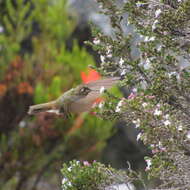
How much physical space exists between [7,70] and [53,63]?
2.07 feet

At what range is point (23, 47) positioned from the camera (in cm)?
873

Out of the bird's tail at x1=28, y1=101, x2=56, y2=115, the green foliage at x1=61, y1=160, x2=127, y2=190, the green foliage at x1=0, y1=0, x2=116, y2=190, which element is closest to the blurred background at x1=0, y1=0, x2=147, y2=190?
Answer: the green foliage at x1=0, y1=0, x2=116, y2=190

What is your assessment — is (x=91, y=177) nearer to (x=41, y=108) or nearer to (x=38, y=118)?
(x=41, y=108)

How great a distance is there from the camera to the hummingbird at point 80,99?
234cm

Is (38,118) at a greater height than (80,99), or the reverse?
(80,99)

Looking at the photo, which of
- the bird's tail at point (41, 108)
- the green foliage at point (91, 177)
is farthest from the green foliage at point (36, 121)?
the green foliage at point (91, 177)

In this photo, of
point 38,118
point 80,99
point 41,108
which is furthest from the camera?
point 38,118

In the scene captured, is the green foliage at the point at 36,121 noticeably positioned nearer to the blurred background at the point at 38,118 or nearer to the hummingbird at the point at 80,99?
the blurred background at the point at 38,118

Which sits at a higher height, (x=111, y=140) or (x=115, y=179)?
(x=115, y=179)

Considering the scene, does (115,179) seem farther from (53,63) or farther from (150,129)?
(53,63)

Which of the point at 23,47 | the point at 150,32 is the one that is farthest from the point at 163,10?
the point at 23,47

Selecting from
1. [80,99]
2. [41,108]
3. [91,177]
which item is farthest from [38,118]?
[91,177]

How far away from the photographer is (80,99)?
256 centimetres

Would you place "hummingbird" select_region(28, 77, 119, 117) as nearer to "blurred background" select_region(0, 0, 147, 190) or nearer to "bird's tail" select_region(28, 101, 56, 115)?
"bird's tail" select_region(28, 101, 56, 115)
